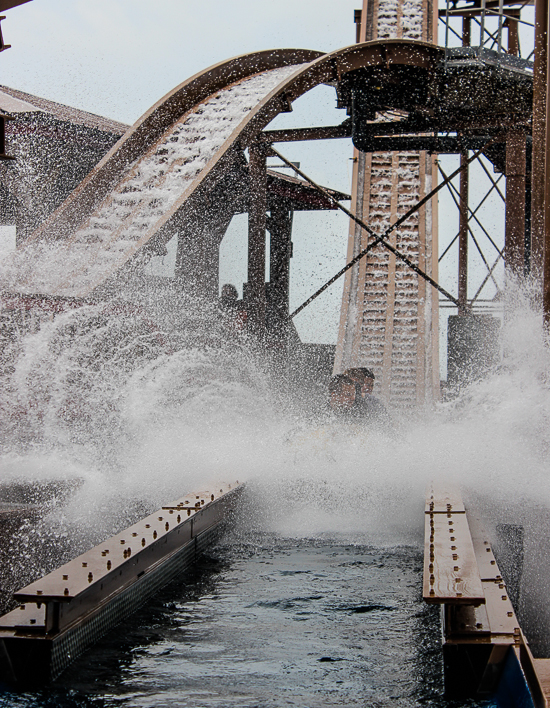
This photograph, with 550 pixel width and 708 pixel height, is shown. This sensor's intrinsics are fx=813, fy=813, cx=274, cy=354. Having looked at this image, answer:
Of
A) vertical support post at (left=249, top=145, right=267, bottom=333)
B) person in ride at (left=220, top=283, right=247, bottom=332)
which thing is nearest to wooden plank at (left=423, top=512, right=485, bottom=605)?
vertical support post at (left=249, top=145, right=267, bottom=333)

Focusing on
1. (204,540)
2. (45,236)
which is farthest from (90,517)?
(45,236)

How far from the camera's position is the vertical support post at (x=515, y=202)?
372 inches

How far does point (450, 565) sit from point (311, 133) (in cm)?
886

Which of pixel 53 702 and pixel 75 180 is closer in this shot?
pixel 53 702

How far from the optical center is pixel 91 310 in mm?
8750

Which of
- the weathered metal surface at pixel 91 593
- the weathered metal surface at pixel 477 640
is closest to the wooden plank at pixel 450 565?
the weathered metal surface at pixel 477 640

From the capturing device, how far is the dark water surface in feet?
9.11

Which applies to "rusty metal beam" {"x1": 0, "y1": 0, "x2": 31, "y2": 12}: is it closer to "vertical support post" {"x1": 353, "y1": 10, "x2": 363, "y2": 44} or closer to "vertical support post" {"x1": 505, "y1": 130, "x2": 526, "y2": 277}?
"vertical support post" {"x1": 505, "y1": 130, "x2": 526, "y2": 277}

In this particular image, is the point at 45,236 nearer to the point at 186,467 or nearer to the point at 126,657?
the point at 186,467

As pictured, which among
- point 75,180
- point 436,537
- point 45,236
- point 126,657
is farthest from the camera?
point 75,180

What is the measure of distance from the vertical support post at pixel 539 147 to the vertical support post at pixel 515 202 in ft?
8.56

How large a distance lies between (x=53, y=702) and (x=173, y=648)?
23.4 inches

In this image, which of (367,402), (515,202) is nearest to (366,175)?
(515,202)

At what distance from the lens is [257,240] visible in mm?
10484
